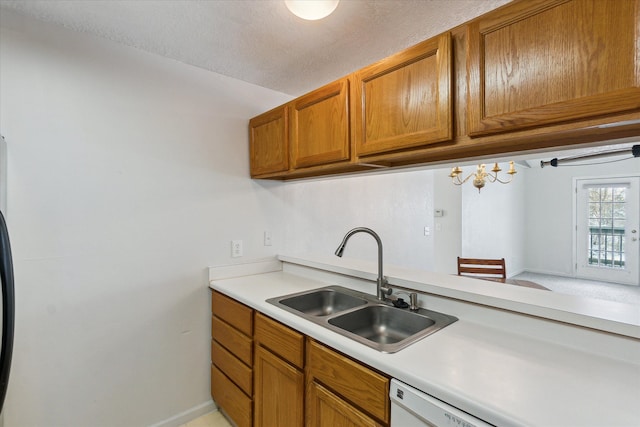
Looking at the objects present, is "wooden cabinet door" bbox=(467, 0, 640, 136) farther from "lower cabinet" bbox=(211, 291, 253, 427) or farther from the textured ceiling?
"lower cabinet" bbox=(211, 291, 253, 427)

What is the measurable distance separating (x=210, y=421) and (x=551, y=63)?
8.29 feet

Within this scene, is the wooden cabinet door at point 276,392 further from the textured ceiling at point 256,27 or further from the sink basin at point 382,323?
the textured ceiling at point 256,27

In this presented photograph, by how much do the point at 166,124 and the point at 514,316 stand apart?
6.95ft

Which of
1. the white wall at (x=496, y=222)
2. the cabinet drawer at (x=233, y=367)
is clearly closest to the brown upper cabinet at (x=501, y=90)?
the cabinet drawer at (x=233, y=367)

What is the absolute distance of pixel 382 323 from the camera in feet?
5.01

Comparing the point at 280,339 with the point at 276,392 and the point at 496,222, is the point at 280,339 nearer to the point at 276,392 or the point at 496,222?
the point at 276,392

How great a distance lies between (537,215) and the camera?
6727mm

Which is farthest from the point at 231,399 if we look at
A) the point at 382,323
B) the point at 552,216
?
the point at 552,216

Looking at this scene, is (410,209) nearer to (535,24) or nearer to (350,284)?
(350,284)

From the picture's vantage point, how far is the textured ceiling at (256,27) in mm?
1419

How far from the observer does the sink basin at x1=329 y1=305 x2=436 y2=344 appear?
4.63ft

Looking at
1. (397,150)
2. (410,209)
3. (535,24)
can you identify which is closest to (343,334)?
(397,150)

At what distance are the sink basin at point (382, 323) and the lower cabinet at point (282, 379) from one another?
239 mm

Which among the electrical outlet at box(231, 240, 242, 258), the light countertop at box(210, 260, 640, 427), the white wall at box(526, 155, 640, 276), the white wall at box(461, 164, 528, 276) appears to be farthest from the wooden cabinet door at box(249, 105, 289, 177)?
the white wall at box(526, 155, 640, 276)
